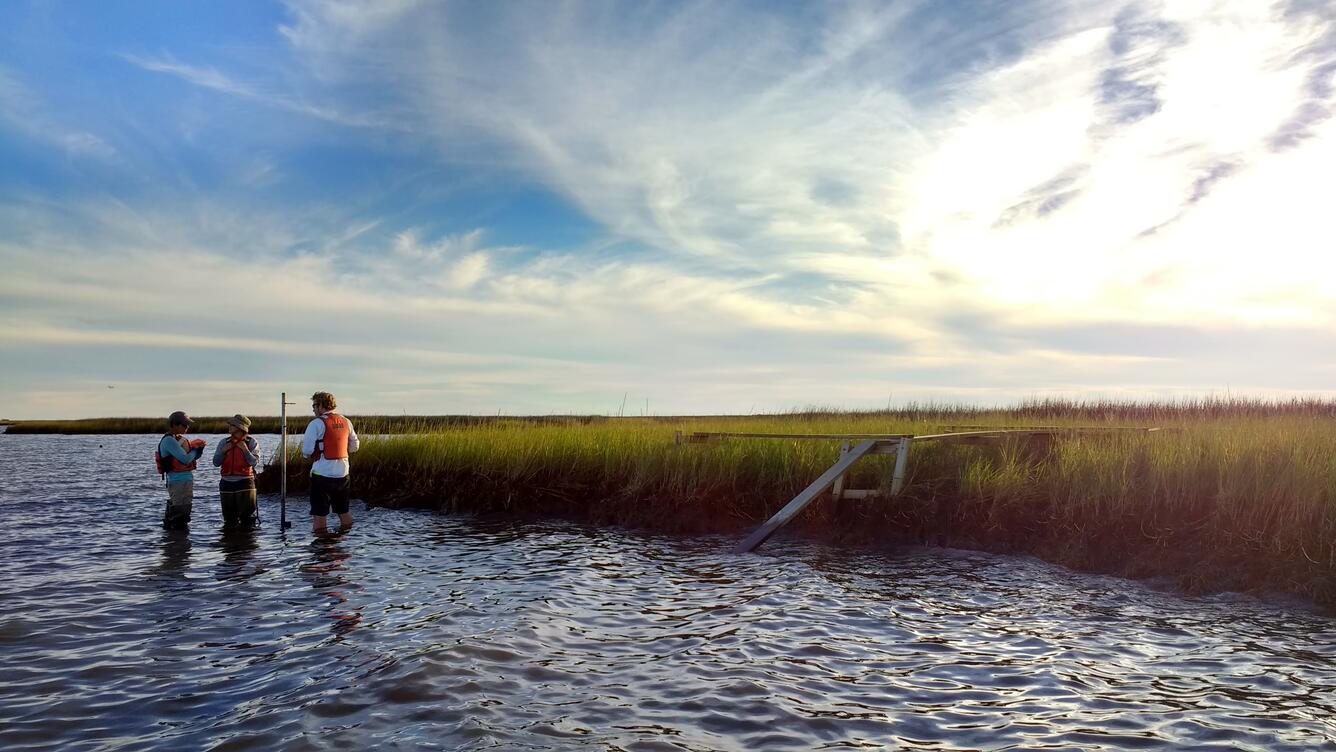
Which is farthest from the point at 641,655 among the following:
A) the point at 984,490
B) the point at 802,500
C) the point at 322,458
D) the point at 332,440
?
the point at 322,458

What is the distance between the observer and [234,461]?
16.1 meters

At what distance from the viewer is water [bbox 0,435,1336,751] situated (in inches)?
236

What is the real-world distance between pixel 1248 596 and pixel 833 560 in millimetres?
5083

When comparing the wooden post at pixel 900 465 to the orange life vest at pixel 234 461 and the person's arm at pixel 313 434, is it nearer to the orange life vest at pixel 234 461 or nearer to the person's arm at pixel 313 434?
the person's arm at pixel 313 434

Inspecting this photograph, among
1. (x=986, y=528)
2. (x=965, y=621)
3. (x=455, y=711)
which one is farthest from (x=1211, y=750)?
(x=986, y=528)

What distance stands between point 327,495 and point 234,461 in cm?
210

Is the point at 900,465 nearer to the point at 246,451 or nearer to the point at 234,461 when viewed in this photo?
the point at 246,451

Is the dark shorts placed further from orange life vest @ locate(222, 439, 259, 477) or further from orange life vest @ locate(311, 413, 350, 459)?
orange life vest @ locate(222, 439, 259, 477)

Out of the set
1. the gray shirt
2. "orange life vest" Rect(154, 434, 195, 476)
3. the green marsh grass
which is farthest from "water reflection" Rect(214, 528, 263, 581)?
the green marsh grass

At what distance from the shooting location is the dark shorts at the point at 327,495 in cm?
1542

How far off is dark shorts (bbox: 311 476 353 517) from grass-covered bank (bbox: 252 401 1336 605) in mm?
2959

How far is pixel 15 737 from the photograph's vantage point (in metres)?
6.01

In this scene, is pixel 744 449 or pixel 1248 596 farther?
pixel 744 449

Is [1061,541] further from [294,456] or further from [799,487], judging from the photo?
[294,456]
